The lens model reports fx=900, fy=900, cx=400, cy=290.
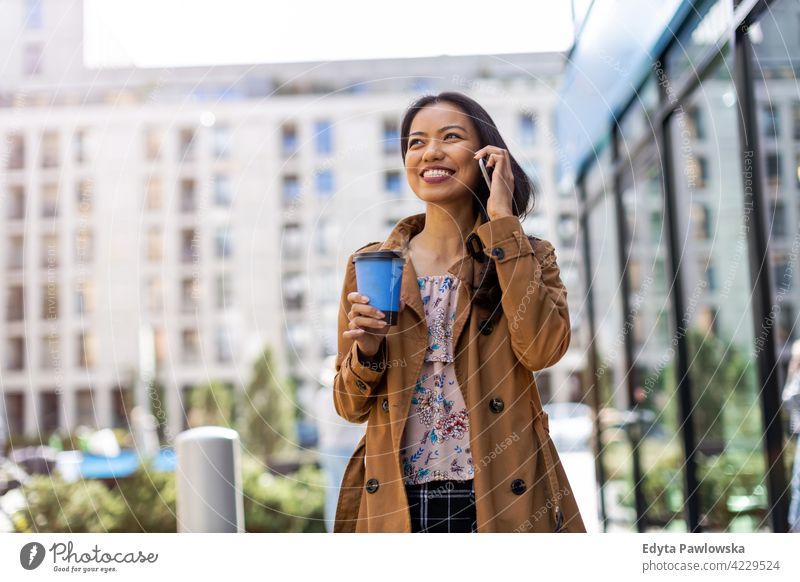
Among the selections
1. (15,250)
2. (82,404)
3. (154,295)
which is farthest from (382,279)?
(82,404)

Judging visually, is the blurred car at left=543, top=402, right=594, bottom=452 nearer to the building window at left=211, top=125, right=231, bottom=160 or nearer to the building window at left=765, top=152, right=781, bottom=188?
the building window at left=765, top=152, right=781, bottom=188

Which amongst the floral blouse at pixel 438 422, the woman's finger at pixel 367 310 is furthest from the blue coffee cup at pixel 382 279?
the floral blouse at pixel 438 422

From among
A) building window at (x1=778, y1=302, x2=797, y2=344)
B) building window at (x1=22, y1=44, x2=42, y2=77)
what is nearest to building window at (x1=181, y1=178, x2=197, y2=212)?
building window at (x1=22, y1=44, x2=42, y2=77)

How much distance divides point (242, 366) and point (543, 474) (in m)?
24.3

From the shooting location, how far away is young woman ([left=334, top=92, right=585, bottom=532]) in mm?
1684

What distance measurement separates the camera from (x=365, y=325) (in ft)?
5.54

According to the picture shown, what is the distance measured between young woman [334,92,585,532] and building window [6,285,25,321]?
985 inches

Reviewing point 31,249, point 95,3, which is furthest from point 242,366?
point 95,3

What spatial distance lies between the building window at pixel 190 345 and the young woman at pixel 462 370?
90.5 feet

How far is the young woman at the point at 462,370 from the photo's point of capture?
66.3 inches

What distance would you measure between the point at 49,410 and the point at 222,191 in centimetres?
1010

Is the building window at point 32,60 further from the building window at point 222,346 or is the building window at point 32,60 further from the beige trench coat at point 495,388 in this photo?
the building window at point 222,346

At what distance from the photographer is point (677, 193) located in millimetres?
4340

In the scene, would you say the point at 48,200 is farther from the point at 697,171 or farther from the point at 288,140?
the point at 697,171
